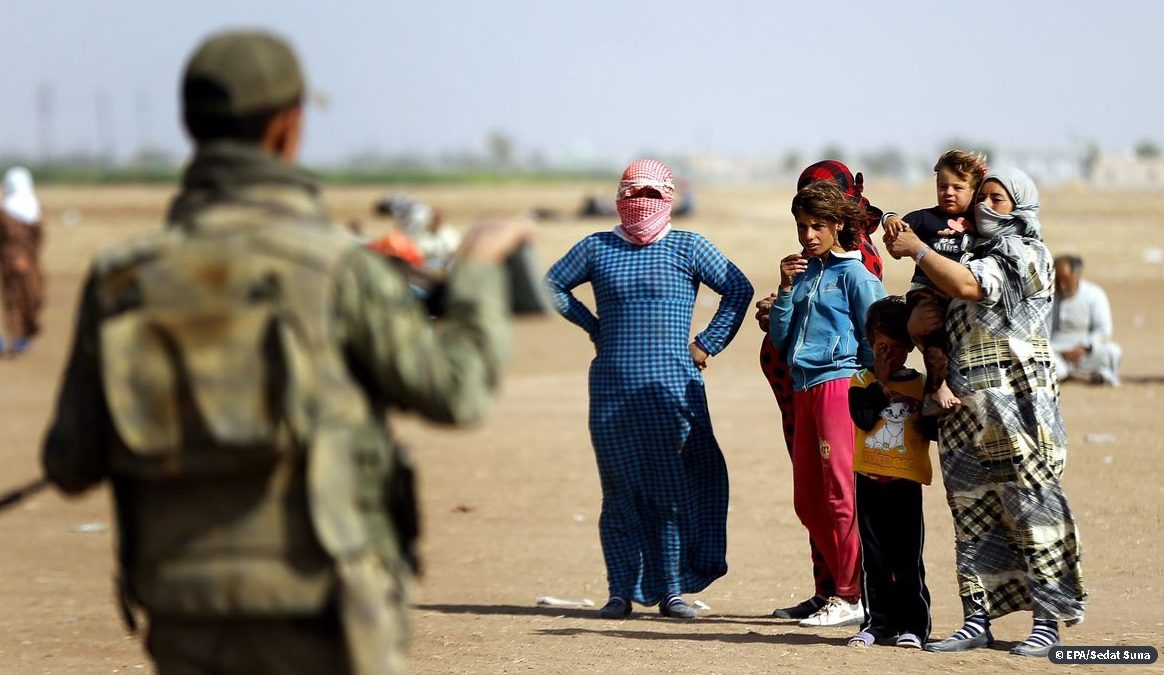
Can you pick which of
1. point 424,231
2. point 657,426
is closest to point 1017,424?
point 657,426

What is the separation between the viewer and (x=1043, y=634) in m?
6.85

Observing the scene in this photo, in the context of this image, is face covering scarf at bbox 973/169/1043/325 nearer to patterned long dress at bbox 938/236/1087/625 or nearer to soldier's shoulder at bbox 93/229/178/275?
patterned long dress at bbox 938/236/1087/625

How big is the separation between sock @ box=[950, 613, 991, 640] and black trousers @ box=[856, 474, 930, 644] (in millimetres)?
156

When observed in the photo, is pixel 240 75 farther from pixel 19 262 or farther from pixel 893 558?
pixel 19 262

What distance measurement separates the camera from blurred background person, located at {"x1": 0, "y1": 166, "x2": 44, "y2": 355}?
2227cm

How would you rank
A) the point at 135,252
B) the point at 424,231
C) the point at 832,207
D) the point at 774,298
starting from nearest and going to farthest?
1. the point at 135,252
2. the point at 832,207
3. the point at 774,298
4. the point at 424,231

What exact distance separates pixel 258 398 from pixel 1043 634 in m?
4.40

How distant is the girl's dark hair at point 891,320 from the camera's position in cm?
707

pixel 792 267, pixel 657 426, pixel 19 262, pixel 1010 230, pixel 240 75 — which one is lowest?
pixel 19 262

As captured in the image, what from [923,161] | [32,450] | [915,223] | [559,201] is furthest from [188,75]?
[923,161]

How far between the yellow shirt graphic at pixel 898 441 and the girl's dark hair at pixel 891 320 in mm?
191

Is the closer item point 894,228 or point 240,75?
point 240,75

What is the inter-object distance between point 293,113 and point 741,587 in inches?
224

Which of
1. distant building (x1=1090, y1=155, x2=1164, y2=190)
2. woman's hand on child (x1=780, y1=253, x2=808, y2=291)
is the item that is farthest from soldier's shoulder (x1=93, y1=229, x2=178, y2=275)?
distant building (x1=1090, y1=155, x2=1164, y2=190)
